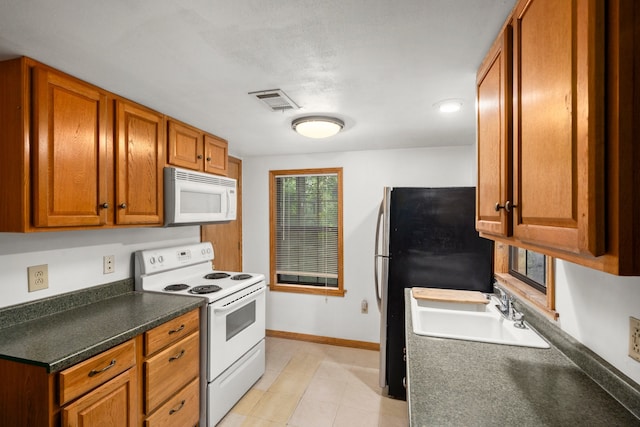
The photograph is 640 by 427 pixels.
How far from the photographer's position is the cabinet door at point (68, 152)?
1395 mm

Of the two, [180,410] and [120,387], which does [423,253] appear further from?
[120,387]

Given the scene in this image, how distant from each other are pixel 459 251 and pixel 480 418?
1.60 metres

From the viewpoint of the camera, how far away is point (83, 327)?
4.96ft

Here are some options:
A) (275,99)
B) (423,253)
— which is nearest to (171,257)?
(275,99)

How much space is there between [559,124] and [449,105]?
1.34m

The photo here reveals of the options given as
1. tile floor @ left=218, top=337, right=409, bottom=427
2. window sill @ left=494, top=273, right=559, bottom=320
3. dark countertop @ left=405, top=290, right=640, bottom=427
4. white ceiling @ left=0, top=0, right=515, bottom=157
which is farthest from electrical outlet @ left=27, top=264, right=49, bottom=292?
window sill @ left=494, top=273, right=559, bottom=320

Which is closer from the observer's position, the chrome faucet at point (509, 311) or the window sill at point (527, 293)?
the window sill at point (527, 293)

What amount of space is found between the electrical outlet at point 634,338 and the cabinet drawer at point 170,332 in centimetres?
195

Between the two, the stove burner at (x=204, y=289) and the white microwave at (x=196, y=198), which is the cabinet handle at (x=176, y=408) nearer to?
the stove burner at (x=204, y=289)

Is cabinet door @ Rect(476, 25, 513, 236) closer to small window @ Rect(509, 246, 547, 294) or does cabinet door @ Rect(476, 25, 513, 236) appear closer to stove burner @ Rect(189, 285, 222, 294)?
small window @ Rect(509, 246, 547, 294)

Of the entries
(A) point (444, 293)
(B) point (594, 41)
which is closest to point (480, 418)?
(B) point (594, 41)

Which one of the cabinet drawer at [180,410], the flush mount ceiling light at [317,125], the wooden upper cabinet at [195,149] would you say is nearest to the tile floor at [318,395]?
the cabinet drawer at [180,410]

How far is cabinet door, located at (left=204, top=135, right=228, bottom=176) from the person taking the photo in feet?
8.47

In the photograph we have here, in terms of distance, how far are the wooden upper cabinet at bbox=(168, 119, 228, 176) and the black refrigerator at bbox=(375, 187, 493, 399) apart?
1.49m
